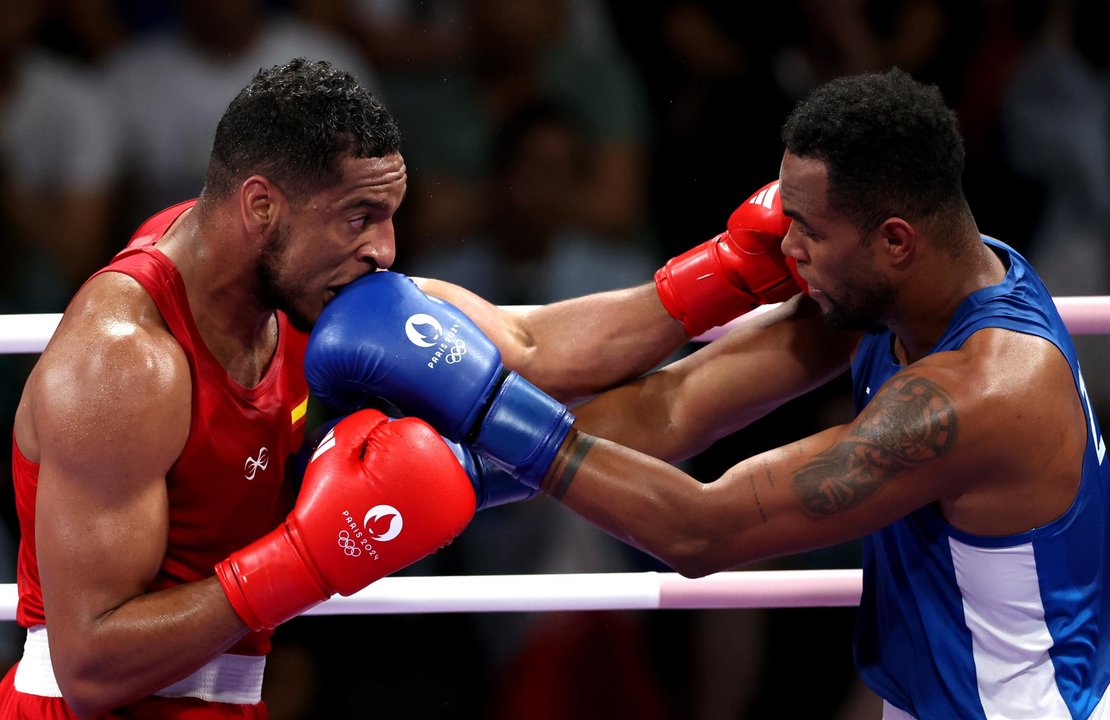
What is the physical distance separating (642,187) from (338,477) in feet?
7.35

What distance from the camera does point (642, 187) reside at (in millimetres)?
3674

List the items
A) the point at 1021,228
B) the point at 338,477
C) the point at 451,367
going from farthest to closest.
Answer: the point at 1021,228 → the point at 451,367 → the point at 338,477

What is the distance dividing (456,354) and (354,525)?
0.31 m

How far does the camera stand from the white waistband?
1.70 metres

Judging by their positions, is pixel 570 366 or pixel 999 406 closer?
pixel 999 406

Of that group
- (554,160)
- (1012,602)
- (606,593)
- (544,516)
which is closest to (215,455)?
(606,593)

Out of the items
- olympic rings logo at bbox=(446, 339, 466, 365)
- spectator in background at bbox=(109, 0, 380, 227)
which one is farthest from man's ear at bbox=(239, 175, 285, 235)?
spectator in background at bbox=(109, 0, 380, 227)

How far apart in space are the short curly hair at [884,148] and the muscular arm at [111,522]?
102 centimetres

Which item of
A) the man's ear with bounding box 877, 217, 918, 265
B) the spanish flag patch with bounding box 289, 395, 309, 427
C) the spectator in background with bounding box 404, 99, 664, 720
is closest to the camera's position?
the man's ear with bounding box 877, 217, 918, 265

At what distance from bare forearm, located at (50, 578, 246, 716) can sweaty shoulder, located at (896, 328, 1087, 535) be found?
1063 millimetres

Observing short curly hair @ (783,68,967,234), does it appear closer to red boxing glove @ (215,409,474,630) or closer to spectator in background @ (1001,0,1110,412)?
red boxing glove @ (215,409,474,630)

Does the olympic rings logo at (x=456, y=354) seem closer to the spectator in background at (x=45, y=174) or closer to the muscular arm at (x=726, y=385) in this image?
the muscular arm at (x=726, y=385)

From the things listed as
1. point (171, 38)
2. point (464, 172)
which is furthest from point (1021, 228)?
point (171, 38)

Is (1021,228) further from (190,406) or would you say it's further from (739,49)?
(190,406)
